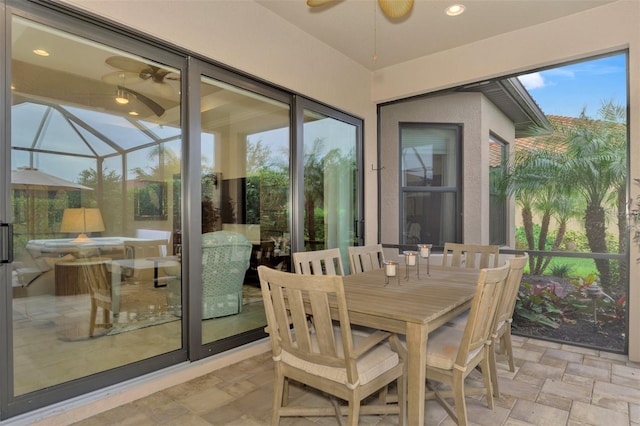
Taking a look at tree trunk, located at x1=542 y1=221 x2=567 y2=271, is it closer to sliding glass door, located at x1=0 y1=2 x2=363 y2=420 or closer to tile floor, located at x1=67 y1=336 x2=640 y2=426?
tile floor, located at x1=67 y1=336 x2=640 y2=426

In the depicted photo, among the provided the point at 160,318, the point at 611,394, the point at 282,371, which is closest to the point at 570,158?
the point at 611,394

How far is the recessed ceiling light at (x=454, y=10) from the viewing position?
3245 mm

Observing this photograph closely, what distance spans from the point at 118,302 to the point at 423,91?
150 inches

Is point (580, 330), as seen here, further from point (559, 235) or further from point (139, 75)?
point (139, 75)

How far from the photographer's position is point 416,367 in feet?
5.74

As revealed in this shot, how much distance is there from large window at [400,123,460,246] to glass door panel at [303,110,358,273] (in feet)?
2.36

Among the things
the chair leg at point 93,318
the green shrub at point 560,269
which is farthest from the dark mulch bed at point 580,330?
the chair leg at point 93,318

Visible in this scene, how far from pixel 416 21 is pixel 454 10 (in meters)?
0.35

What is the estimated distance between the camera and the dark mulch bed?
3287 mm

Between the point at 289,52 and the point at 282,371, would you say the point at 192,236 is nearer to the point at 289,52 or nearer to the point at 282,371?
the point at 282,371

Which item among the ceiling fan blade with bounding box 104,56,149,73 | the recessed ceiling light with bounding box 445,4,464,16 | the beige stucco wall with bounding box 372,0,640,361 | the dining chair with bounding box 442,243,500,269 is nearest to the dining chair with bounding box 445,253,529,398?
the dining chair with bounding box 442,243,500,269

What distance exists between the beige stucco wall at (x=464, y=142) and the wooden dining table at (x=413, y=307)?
5.68 ft

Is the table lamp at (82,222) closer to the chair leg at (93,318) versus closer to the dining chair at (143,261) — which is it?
the dining chair at (143,261)

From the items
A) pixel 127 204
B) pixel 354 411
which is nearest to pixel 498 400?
pixel 354 411
